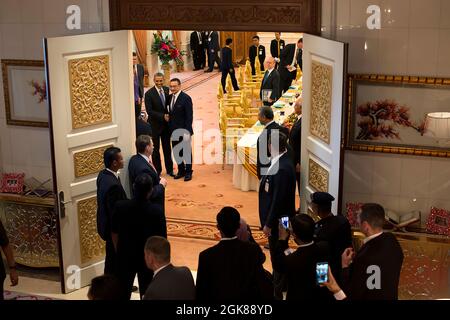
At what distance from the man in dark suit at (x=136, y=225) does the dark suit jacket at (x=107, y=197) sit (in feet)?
1.60

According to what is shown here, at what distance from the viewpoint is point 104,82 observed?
705cm

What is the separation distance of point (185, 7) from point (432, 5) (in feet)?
7.75

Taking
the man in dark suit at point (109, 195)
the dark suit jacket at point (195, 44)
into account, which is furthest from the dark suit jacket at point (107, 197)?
the dark suit jacket at point (195, 44)

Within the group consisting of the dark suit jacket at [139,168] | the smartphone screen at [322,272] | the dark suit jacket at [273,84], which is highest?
the dark suit jacket at [273,84]

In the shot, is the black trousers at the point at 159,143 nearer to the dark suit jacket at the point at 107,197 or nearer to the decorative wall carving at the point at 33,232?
the decorative wall carving at the point at 33,232

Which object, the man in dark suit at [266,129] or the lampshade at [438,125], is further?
the man in dark suit at [266,129]

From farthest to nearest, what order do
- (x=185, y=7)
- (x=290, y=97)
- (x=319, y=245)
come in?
(x=290, y=97), (x=185, y=7), (x=319, y=245)

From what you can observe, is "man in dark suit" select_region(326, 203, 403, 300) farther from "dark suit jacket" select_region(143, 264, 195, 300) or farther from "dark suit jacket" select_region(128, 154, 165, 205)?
"dark suit jacket" select_region(128, 154, 165, 205)

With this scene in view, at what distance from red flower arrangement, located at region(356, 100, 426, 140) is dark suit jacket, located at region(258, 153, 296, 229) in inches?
28.9

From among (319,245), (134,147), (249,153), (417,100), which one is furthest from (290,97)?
(319,245)

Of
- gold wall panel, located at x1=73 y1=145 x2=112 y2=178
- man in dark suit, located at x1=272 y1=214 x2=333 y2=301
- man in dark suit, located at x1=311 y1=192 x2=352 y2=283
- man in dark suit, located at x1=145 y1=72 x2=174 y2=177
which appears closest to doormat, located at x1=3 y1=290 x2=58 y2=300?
gold wall panel, located at x1=73 y1=145 x2=112 y2=178

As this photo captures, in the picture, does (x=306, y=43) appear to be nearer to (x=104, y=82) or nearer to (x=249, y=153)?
(x=104, y=82)

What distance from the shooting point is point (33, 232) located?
7398 mm

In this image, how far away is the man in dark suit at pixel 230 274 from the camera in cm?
452
